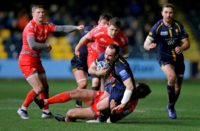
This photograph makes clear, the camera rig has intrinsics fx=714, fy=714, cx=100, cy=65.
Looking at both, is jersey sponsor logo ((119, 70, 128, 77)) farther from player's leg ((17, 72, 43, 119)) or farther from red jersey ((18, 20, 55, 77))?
red jersey ((18, 20, 55, 77))

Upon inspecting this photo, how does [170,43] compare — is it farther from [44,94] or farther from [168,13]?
[44,94]

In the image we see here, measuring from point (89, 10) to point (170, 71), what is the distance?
15172 mm

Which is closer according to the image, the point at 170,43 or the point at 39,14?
the point at 39,14

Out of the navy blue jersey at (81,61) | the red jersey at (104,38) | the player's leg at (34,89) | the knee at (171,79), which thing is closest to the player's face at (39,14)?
the player's leg at (34,89)

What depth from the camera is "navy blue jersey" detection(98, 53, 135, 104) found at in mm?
12430

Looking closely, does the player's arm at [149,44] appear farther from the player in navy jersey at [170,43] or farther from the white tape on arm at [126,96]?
A: the white tape on arm at [126,96]

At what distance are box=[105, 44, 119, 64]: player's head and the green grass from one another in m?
1.15

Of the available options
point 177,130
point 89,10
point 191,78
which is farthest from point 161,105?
point 89,10

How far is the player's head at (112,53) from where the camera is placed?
41.0 ft

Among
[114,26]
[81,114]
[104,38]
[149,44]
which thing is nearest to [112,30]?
[114,26]

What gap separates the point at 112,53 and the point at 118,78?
487 mm

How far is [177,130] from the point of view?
11836 mm

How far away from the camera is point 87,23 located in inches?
1115

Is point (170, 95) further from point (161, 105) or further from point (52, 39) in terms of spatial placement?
point (52, 39)
